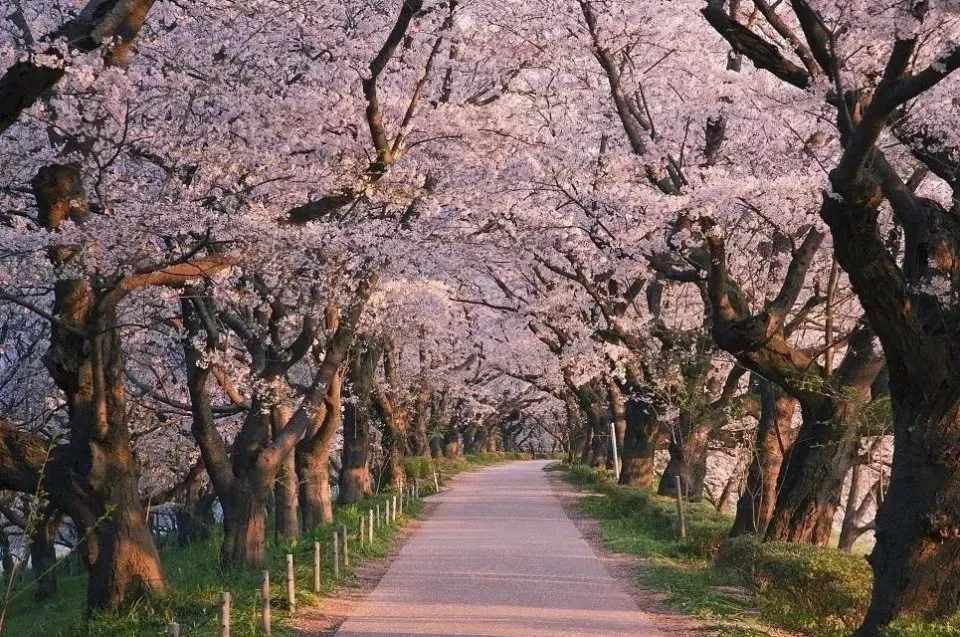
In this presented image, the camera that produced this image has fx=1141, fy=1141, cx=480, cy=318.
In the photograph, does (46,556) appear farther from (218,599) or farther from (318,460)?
(218,599)

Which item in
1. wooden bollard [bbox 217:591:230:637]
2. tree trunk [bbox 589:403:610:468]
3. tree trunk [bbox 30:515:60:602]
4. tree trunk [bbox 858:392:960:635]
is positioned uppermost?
tree trunk [bbox 589:403:610:468]

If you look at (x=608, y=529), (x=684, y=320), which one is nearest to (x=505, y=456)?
(x=684, y=320)

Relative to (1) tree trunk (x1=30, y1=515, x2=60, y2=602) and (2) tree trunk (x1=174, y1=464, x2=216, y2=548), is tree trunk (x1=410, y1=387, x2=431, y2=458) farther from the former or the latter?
(1) tree trunk (x1=30, y1=515, x2=60, y2=602)

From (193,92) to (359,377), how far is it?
52.8 feet

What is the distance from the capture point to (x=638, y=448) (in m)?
29.3

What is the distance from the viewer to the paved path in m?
11.2

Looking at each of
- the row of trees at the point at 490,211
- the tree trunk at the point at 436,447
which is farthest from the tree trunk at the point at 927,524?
the tree trunk at the point at 436,447

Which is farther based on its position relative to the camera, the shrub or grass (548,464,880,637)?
grass (548,464,880,637)

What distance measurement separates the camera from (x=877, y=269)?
8.84 m

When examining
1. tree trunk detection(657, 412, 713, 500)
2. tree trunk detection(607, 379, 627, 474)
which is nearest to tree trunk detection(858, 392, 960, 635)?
tree trunk detection(657, 412, 713, 500)

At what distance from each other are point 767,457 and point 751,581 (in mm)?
4837

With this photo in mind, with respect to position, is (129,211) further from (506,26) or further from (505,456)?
(505,456)

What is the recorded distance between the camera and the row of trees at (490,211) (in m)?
9.04

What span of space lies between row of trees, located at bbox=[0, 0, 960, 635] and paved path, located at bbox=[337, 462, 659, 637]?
264 cm
